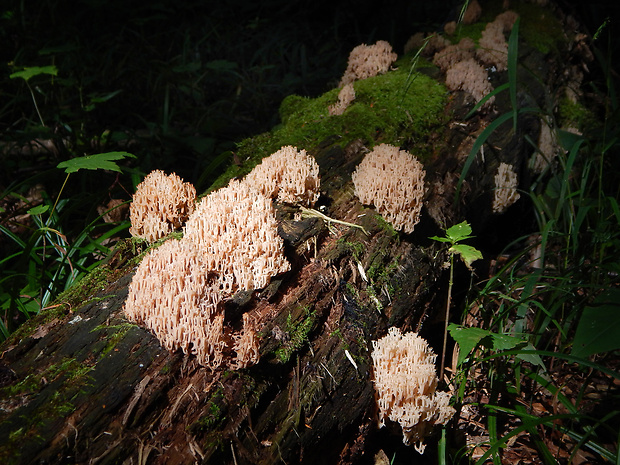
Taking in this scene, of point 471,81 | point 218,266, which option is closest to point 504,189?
point 471,81

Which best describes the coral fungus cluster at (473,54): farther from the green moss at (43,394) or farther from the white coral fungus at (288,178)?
the green moss at (43,394)

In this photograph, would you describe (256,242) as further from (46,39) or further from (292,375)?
(46,39)

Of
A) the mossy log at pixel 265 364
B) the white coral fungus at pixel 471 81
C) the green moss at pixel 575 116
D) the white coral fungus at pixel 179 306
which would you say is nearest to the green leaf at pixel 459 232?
the mossy log at pixel 265 364

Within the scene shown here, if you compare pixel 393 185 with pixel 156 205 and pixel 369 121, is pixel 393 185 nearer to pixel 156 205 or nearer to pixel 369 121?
pixel 369 121

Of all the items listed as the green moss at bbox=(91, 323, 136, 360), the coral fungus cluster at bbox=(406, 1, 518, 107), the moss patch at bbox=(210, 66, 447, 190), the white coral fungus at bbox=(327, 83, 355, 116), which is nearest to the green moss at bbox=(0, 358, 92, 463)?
the green moss at bbox=(91, 323, 136, 360)

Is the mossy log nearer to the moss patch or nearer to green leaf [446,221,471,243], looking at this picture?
the moss patch

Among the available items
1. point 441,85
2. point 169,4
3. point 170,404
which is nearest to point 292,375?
point 170,404
